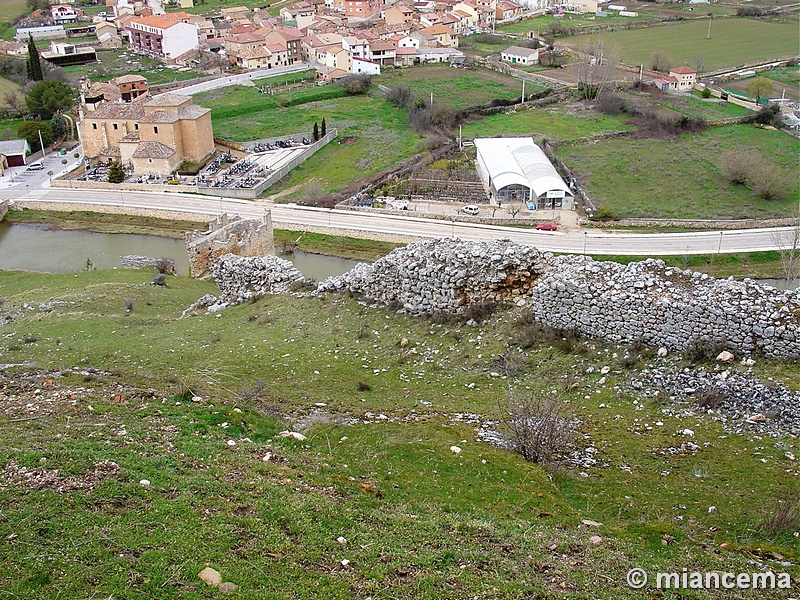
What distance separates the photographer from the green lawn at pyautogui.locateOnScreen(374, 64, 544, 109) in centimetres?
7088

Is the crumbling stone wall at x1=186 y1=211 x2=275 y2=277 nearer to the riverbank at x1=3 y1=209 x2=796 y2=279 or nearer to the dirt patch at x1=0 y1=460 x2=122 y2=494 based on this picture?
the riverbank at x1=3 y1=209 x2=796 y2=279

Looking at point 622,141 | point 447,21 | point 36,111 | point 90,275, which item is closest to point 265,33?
point 447,21

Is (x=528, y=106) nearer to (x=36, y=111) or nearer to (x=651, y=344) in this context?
(x=36, y=111)

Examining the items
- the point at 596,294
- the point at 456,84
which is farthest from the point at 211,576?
the point at 456,84

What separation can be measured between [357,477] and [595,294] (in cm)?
729

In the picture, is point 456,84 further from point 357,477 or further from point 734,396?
point 357,477

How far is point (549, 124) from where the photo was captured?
203 feet

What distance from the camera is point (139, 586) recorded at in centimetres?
719

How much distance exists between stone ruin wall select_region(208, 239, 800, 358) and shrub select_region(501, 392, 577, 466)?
3392mm

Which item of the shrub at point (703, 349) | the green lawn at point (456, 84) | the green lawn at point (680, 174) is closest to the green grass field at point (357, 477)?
the shrub at point (703, 349)

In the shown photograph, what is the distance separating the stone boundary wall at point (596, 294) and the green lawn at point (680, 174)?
26.6 meters

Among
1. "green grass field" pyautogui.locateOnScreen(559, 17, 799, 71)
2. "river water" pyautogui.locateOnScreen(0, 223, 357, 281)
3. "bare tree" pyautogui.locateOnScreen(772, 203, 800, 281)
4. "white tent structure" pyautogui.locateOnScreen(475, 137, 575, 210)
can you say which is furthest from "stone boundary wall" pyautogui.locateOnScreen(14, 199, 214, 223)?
"green grass field" pyautogui.locateOnScreen(559, 17, 799, 71)

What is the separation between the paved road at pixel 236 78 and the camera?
249 ft

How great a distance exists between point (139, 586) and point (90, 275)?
2419cm
